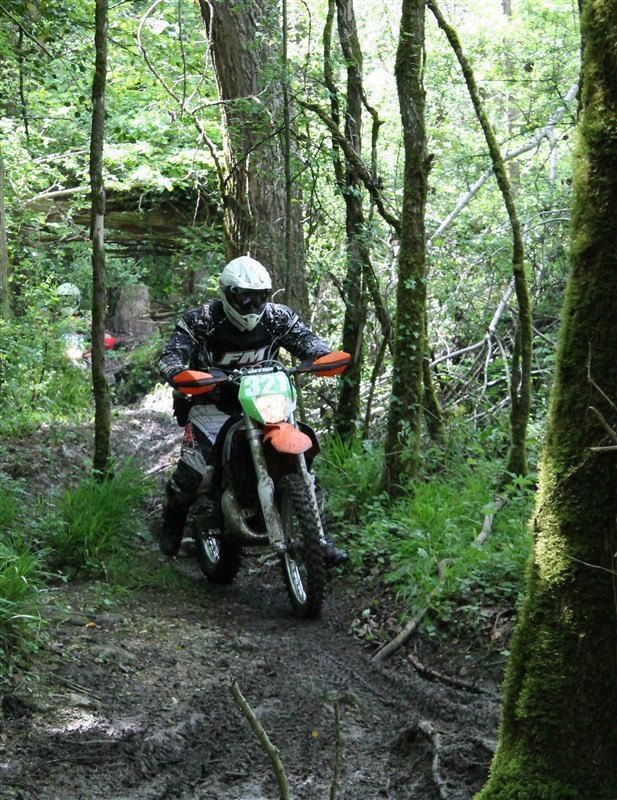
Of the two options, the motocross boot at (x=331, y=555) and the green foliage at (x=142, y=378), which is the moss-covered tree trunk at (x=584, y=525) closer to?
the motocross boot at (x=331, y=555)

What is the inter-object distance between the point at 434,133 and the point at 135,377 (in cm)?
683

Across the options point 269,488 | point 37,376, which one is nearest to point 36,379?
point 37,376

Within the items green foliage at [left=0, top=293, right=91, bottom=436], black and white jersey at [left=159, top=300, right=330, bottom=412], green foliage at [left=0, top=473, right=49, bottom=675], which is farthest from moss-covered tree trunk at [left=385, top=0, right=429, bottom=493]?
green foliage at [left=0, top=293, right=91, bottom=436]

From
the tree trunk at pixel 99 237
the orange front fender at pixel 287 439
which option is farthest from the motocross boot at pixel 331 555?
the tree trunk at pixel 99 237

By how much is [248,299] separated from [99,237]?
174 cm

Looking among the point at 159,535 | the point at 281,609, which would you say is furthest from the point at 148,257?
the point at 281,609

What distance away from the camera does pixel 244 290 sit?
19.7ft

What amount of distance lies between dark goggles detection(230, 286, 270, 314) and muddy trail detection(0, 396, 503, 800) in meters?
1.99

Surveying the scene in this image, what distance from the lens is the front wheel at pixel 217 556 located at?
6094 millimetres

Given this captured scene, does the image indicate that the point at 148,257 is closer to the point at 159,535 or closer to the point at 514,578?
the point at 159,535

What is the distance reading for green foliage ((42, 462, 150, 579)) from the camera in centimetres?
599

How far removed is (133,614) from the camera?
5.36 metres

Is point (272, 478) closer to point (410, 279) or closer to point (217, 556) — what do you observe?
point (217, 556)

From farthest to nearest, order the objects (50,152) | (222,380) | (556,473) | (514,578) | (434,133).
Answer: (50,152) → (434,133) → (222,380) → (514,578) → (556,473)
